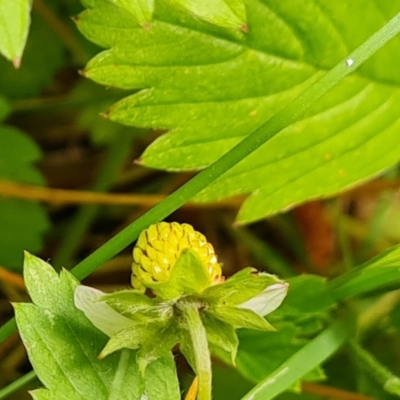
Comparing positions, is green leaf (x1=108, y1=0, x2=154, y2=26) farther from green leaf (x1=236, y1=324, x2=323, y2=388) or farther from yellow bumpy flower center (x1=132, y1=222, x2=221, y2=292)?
green leaf (x1=236, y1=324, x2=323, y2=388)

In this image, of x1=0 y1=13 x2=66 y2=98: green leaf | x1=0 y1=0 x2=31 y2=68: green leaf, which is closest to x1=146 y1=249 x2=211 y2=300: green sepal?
x1=0 y1=0 x2=31 y2=68: green leaf

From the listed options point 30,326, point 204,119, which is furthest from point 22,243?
point 30,326

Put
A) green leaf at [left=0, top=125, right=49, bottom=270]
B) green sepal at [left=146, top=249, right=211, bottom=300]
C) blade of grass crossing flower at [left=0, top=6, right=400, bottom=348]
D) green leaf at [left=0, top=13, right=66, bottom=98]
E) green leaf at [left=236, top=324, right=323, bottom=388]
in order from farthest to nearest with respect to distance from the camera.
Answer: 1. green leaf at [left=0, top=13, right=66, bottom=98]
2. green leaf at [left=0, top=125, right=49, bottom=270]
3. green leaf at [left=236, top=324, right=323, bottom=388]
4. blade of grass crossing flower at [left=0, top=6, right=400, bottom=348]
5. green sepal at [left=146, top=249, right=211, bottom=300]

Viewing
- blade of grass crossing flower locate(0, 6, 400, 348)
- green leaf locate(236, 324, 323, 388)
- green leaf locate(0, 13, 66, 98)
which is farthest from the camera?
green leaf locate(0, 13, 66, 98)

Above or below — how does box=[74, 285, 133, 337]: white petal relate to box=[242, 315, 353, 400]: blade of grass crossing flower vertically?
above

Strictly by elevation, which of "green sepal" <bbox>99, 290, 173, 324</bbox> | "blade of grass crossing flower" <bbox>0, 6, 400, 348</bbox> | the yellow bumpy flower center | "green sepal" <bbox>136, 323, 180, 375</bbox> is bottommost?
"green sepal" <bbox>136, 323, 180, 375</bbox>

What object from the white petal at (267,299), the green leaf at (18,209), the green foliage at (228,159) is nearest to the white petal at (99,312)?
the green foliage at (228,159)

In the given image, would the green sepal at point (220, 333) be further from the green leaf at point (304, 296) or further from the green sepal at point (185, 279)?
the green leaf at point (304, 296)

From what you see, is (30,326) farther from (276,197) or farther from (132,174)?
(132,174)
